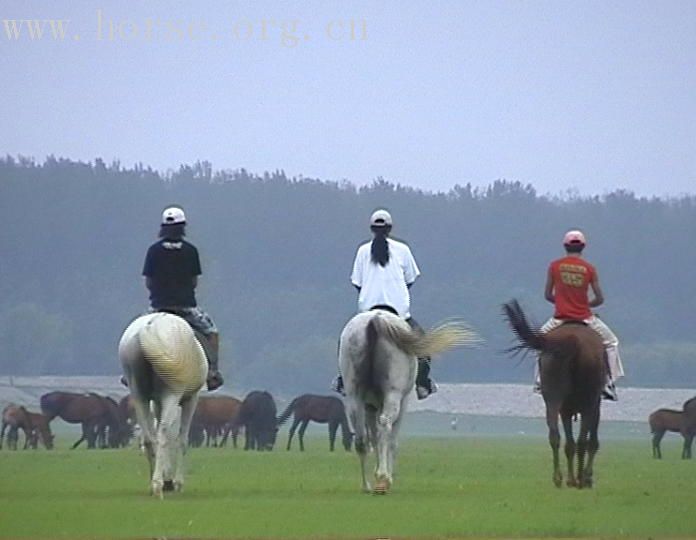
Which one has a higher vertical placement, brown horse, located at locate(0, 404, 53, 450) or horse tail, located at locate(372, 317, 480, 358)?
horse tail, located at locate(372, 317, 480, 358)

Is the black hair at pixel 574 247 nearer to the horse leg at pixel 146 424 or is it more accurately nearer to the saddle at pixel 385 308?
the saddle at pixel 385 308

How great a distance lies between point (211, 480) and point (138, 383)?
327 centimetres

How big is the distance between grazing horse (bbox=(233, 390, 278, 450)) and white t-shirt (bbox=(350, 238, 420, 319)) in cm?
2604

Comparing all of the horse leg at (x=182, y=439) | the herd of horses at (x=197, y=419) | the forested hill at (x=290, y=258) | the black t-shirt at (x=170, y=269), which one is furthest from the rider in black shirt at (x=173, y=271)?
the forested hill at (x=290, y=258)

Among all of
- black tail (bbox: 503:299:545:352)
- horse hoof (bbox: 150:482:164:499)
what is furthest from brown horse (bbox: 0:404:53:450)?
horse hoof (bbox: 150:482:164:499)

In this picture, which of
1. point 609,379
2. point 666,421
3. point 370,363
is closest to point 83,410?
point 666,421

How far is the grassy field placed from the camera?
45.5ft

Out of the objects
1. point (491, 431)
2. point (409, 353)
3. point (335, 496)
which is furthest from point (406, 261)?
point (491, 431)

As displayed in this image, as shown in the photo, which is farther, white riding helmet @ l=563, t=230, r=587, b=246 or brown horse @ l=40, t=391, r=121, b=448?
brown horse @ l=40, t=391, r=121, b=448

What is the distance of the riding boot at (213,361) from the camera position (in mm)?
18203

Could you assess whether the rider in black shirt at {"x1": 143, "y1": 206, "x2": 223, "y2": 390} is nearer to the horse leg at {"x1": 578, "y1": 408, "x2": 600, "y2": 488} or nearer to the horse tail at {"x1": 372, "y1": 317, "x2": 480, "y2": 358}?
the horse tail at {"x1": 372, "y1": 317, "x2": 480, "y2": 358}

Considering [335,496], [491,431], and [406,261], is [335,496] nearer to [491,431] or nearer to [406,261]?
[406,261]

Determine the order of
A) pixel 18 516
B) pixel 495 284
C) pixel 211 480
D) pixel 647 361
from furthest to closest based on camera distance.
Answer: pixel 495 284
pixel 647 361
pixel 211 480
pixel 18 516

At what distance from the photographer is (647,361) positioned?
84.7 m
